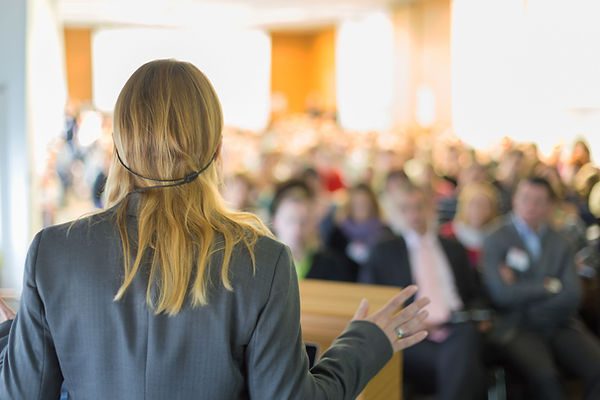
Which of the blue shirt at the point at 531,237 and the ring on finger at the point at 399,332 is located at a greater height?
the ring on finger at the point at 399,332

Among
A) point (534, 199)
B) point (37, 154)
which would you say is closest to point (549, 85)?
point (534, 199)

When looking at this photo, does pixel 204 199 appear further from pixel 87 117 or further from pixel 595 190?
pixel 87 117

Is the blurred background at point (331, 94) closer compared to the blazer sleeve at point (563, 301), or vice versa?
the blazer sleeve at point (563, 301)

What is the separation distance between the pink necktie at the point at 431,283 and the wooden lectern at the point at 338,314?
1.80 m

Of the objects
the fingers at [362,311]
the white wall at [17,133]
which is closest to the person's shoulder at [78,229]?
the fingers at [362,311]

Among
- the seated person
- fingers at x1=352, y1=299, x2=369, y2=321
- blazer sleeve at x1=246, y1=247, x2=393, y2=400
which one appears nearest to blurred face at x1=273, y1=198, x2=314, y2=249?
the seated person

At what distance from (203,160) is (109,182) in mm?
173

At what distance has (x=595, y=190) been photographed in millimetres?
3359

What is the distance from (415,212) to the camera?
353 centimetres

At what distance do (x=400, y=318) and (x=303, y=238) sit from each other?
218 centimetres

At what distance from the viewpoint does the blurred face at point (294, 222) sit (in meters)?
3.44

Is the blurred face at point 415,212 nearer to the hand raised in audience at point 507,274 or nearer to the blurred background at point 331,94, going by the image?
the hand raised in audience at point 507,274

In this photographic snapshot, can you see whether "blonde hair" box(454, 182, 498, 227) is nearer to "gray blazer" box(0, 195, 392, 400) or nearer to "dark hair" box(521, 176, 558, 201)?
"dark hair" box(521, 176, 558, 201)

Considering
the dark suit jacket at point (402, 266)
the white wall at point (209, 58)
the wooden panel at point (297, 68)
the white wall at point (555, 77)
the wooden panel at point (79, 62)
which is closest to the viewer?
the white wall at point (555, 77)
